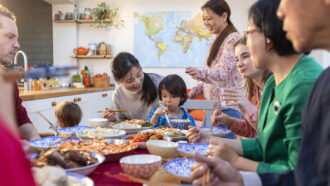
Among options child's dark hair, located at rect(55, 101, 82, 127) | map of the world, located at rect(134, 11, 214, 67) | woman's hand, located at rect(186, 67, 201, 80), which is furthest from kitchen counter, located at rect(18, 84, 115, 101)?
woman's hand, located at rect(186, 67, 201, 80)

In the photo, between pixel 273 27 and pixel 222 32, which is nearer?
pixel 273 27

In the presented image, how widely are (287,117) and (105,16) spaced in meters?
4.92

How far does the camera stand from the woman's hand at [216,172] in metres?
0.83

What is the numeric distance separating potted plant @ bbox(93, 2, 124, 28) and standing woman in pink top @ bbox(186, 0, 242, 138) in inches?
131

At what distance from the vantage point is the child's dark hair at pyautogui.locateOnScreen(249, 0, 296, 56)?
3.37 ft

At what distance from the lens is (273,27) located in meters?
1.04

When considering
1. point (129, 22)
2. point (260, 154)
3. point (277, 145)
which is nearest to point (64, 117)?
point (260, 154)

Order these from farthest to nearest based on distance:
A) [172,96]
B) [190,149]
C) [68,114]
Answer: [172,96], [68,114], [190,149]

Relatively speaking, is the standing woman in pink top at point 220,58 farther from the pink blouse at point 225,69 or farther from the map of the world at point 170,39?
the map of the world at point 170,39

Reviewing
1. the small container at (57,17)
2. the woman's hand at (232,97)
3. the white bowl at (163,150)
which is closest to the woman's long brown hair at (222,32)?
the woman's hand at (232,97)

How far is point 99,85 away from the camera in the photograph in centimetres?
514

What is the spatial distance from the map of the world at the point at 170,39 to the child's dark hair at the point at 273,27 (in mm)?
4339

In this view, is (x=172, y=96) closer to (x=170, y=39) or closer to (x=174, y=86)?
(x=174, y=86)

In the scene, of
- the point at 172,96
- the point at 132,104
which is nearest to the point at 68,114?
the point at 132,104
